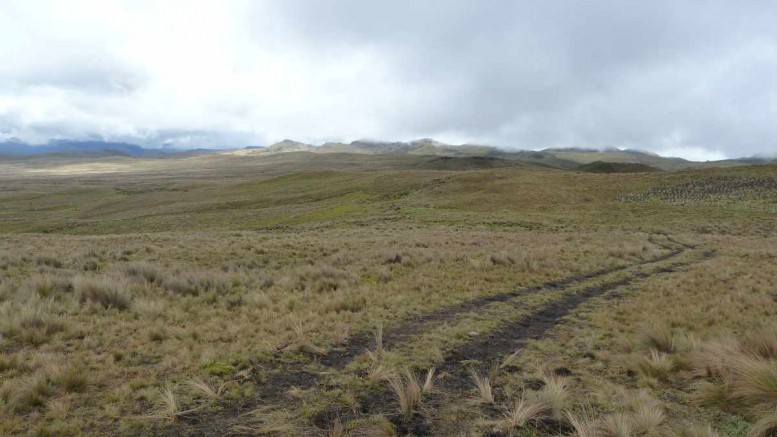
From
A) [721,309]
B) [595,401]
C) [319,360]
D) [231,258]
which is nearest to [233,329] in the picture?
[319,360]

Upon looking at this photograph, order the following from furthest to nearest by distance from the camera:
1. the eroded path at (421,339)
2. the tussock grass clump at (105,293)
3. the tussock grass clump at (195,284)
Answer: the tussock grass clump at (195,284) < the tussock grass clump at (105,293) < the eroded path at (421,339)

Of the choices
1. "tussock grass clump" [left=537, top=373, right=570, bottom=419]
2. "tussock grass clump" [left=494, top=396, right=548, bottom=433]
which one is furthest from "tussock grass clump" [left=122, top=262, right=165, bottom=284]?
"tussock grass clump" [left=537, top=373, right=570, bottom=419]

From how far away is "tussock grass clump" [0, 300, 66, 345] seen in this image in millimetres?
8547

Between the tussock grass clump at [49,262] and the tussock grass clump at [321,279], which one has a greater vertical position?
the tussock grass clump at [321,279]

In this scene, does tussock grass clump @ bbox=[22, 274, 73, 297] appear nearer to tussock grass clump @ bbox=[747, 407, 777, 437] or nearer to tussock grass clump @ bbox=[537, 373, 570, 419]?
tussock grass clump @ bbox=[537, 373, 570, 419]

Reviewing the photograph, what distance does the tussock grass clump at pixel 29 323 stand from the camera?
855cm

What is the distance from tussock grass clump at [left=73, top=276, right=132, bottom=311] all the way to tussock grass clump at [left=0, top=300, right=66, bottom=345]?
1.19m

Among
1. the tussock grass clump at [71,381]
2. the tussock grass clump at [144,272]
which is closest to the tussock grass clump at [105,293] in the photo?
the tussock grass clump at [144,272]

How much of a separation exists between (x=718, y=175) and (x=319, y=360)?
247 feet

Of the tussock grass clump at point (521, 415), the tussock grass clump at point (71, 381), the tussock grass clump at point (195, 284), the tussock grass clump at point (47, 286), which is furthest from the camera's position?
the tussock grass clump at point (195, 284)

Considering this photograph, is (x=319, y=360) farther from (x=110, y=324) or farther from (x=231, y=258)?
(x=231, y=258)

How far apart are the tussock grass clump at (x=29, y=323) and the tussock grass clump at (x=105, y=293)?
1186mm

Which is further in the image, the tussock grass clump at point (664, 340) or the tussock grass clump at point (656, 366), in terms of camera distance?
the tussock grass clump at point (664, 340)

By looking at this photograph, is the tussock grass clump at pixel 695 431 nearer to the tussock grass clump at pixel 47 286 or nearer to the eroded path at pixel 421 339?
the eroded path at pixel 421 339
